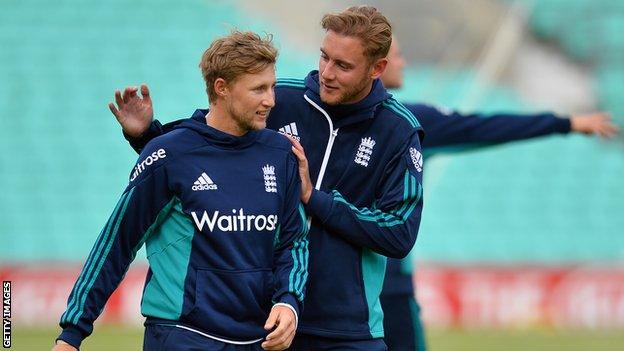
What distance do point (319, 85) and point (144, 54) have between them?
9901 millimetres

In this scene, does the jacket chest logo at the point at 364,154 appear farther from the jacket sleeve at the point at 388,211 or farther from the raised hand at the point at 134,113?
the raised hand at the point at 134,113

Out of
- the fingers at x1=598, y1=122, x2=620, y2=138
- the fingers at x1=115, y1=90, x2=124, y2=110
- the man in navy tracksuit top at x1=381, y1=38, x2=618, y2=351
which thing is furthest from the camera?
the fingers at x1=598, y1=122, x2=620, y2=138

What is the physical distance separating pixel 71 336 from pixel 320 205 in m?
1.06

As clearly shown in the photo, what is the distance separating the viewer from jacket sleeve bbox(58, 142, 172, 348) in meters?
4.00

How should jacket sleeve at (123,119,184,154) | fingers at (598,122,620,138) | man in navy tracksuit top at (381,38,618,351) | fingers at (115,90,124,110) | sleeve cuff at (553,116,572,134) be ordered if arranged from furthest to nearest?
sleeve cuff at (553,116,572,134), fingers at (598,122,620,138), man in navy tracksuit top at (381,38,618,351), jacket sleeve at (123,119,184,154), fingers at (115,90,124,110)

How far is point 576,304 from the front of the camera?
12.3m

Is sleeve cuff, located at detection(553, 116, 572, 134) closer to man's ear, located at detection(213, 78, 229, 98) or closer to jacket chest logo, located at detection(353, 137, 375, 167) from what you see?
jacket chest logo, located at detection(353, 137, 375, 167)

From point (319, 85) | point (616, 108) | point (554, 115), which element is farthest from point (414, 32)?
point (319, 85)

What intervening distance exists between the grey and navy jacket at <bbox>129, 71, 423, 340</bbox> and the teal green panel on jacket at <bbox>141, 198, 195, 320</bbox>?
45cm

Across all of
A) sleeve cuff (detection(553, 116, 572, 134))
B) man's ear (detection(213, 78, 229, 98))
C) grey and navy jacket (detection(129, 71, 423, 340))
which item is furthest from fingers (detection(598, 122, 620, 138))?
man's ear (detection(213, 78, 229, 98))

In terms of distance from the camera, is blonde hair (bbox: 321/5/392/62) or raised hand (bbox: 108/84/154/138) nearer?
raised hand (bbox: 108/84/154/138)

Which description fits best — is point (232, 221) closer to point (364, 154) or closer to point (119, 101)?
point (119, 101)

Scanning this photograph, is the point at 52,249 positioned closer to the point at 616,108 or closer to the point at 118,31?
the point at 118,31

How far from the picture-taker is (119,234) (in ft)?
13.3
